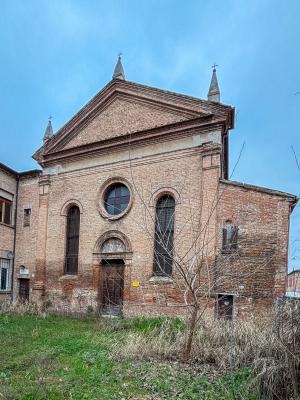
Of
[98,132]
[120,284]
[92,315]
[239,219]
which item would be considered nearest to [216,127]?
[239,219]

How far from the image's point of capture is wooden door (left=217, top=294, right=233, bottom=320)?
508 inches

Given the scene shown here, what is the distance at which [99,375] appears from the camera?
627cm

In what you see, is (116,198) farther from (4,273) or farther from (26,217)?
(4,273)

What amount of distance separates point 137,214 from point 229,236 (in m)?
4.29

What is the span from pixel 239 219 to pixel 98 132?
8365 mm

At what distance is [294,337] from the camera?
5.12 metres

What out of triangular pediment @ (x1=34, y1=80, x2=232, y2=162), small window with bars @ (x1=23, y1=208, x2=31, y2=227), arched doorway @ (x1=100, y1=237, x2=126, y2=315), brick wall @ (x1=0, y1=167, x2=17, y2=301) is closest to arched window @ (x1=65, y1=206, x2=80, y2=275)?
arched doorway @ (x1=100, y1=237, x2=126, y2=315)

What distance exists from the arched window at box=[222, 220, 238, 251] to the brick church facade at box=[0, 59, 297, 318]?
39 millimetres

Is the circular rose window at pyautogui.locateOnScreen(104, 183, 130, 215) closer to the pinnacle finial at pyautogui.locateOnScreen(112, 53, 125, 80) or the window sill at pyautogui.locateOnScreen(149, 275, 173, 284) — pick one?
the window sill at pyautogui.locateOnScreen(149, 275, 173, 284)

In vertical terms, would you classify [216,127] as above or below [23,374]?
above

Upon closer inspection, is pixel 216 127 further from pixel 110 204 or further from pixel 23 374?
pixel 23 374

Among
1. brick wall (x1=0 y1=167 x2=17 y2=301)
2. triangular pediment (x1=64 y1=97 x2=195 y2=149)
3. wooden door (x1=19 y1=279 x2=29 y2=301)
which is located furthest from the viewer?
wooden door (x1=19 y1=279 x2=29 y2=301)

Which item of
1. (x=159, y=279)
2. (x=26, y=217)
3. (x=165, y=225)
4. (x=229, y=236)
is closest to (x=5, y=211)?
(x=26, y=217)

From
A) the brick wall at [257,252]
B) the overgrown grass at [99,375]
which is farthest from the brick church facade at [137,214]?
the overgrown grass at [99,375]
